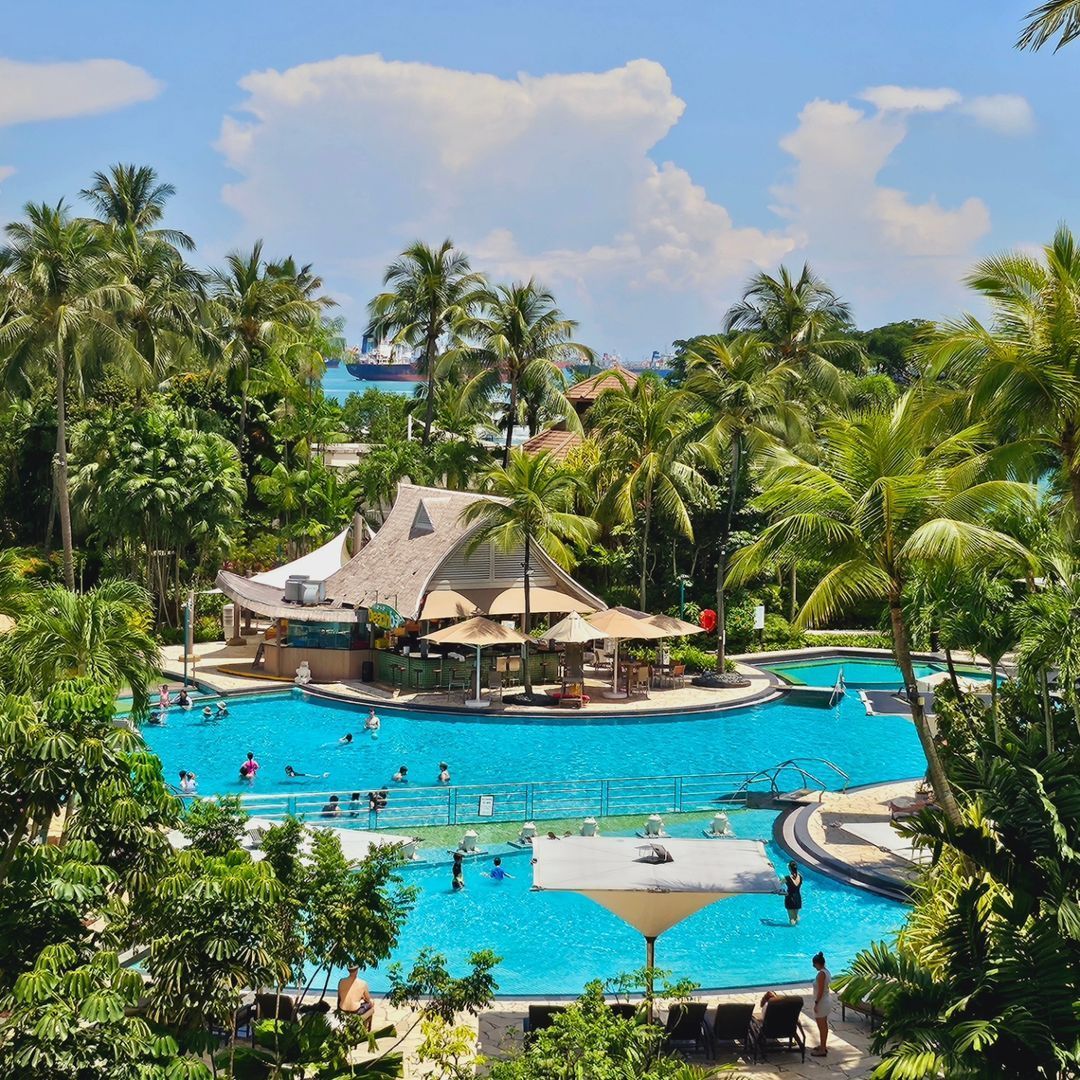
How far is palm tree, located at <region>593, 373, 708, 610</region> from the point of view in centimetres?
3425

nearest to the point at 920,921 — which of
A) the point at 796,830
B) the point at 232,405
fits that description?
the point at 796,830

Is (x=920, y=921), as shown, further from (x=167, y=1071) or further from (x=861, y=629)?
(x=861, y=629)

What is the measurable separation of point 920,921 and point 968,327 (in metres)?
7.35

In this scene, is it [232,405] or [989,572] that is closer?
[989,572]

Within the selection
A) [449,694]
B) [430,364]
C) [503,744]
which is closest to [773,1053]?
[503,744]

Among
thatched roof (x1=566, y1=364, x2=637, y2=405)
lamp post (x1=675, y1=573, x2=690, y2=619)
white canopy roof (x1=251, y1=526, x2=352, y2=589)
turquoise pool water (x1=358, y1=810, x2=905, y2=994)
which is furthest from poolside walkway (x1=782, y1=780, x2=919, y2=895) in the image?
thatched roof (x1=566, y1=364, x2=637, y2=405)

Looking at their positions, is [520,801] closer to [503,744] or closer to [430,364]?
[503,744]

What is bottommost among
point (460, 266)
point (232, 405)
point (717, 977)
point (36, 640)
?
point (717, 977)

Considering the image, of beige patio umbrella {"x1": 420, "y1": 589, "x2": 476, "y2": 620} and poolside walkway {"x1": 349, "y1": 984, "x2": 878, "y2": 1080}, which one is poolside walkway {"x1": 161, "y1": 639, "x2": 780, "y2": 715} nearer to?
beige patio umbrella {"x1": 420, "y1": 589, "x2": 476, "y2": 620}

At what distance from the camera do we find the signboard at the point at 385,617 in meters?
31.3

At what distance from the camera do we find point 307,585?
110ft

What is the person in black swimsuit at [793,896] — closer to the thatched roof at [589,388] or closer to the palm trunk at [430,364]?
the palm trunk at [430,364]

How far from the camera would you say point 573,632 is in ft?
98.4

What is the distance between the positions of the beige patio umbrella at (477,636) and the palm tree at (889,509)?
15.3 m
